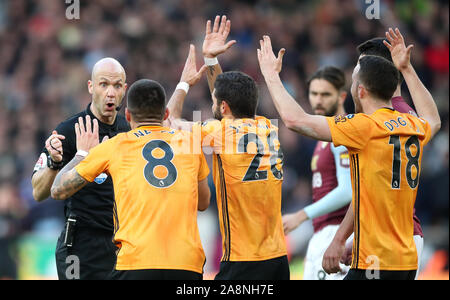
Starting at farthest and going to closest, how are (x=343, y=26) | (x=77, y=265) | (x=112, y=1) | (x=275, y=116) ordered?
1. (x=112, y=1)
2. (x=343, y=26)
3. (x=275, y=116)
4. (x=77, y=265)

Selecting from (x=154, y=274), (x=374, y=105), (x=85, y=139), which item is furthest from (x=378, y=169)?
(x=85, y=139)

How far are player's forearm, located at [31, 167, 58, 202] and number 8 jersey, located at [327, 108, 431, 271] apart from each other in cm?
237

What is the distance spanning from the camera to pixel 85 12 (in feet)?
53.0

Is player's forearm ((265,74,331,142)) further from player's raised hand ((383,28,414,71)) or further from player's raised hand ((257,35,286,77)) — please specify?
player's raised hand ((383,28,414,71))

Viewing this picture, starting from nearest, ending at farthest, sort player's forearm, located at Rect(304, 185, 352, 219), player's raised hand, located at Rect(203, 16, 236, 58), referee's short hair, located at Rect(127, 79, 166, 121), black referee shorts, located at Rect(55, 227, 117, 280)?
1. referee's short hair, located at Rect(127, 79, 166, 121)
2. black referee shorts, located at Rect(55, 227, 117, 280)
3. player's raised hand, located at Rect(203, 16, 236, 58)
4. player's forearm, located at Rect(304, 185, 352, 219)

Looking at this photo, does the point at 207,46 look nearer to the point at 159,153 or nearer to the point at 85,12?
the point at 159,153

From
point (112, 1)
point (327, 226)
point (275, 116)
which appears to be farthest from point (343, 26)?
point (327, 226)

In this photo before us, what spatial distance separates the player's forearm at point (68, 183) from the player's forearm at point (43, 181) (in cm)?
63

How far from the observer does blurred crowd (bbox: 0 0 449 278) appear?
1321cm

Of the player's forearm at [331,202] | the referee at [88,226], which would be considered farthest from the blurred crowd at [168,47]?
the referee at [88,226]

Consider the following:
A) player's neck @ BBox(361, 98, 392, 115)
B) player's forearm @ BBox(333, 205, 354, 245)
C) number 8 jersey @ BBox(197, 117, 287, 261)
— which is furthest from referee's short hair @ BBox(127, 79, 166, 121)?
player's forearm @ BBox(333, 205, 354, 245)

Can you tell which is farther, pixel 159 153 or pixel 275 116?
pixel 275 116

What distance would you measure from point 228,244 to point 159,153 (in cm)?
98

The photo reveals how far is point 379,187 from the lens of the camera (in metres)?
4.95
